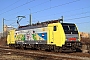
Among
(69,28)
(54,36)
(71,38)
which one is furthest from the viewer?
(54,36)

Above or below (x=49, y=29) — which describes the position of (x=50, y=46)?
below

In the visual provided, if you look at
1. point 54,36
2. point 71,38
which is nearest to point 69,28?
point 71,38

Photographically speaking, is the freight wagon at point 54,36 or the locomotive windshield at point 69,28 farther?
the locomotive windshield at point 69,28

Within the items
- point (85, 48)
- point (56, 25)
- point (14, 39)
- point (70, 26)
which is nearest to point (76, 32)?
point (70, 26)

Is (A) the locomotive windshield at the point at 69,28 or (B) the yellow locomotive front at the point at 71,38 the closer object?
(B) the yellow locomotive front at the point at 71,38

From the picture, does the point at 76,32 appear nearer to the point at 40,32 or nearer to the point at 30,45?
the point at 40,32

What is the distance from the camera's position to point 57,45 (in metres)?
23.4

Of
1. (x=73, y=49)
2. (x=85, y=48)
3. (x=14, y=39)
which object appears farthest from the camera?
(x=14, y=39)

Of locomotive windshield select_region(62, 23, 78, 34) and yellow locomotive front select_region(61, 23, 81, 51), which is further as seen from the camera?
locomotive windshield select_region(62, 23, 78, 34)

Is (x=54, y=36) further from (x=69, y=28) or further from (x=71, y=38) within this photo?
(x=71, y=38)

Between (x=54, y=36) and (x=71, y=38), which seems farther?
(x=54, y=36)

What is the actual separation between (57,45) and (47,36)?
2.44 m

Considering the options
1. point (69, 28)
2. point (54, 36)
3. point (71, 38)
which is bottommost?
point (71, 38)

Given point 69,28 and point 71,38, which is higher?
point 69,28
